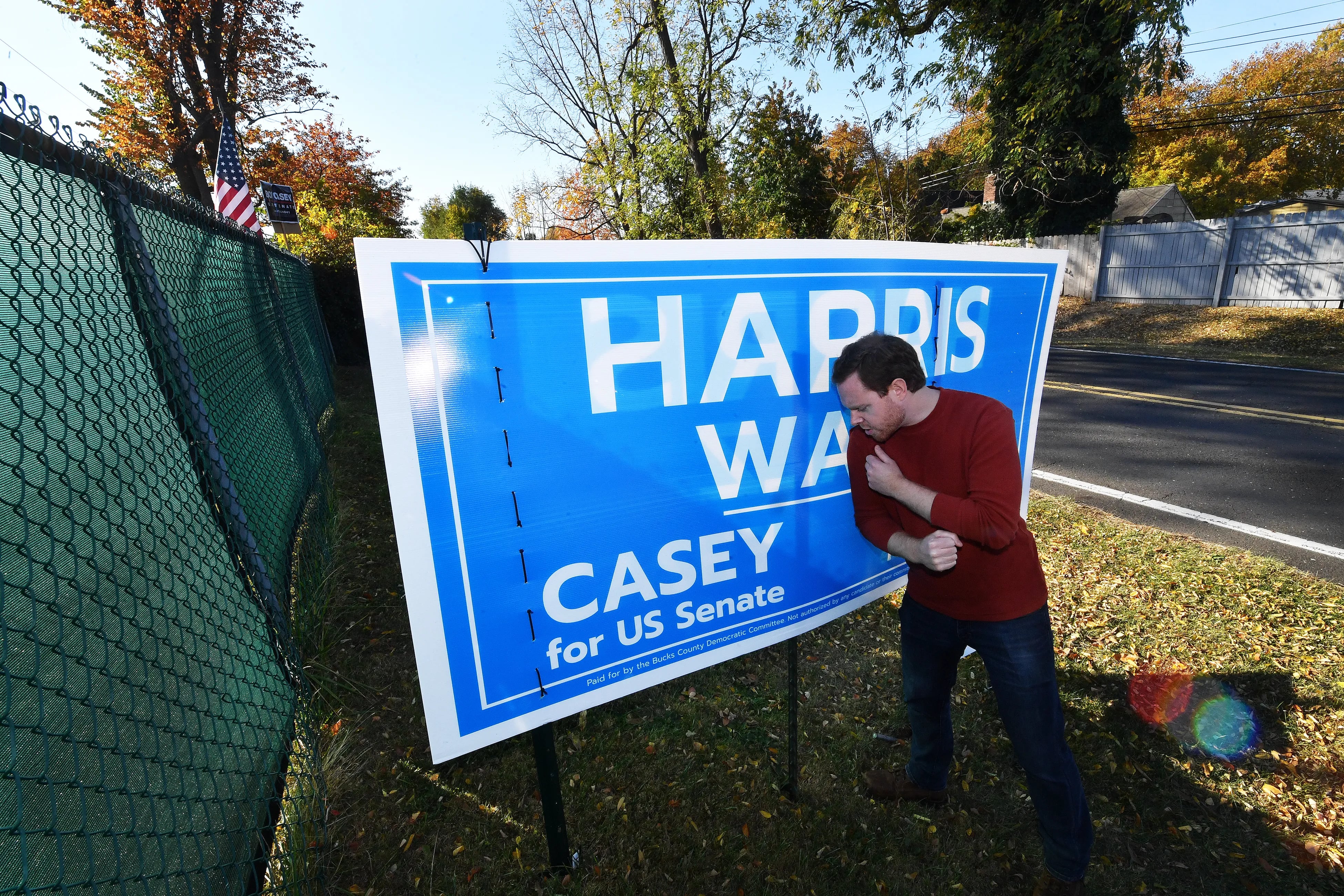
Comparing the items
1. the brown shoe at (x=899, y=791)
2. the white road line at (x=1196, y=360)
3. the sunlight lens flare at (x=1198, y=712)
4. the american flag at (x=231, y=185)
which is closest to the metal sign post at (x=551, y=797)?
the brown shoe at (x=899, y=791)

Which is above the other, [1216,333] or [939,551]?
[939,551]

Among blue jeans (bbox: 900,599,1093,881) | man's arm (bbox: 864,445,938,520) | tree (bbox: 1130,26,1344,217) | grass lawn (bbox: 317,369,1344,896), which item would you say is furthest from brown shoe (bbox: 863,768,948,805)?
tree (bbox: 1130,26,1344,217)

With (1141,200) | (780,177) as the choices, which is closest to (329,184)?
(780,177)

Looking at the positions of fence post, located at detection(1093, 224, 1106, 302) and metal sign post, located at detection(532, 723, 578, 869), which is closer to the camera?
metal sign post, located at detection(532, 723, 578, 869)

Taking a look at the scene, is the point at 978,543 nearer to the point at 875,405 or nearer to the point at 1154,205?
the point at 875,405

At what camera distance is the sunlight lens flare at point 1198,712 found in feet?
9.53

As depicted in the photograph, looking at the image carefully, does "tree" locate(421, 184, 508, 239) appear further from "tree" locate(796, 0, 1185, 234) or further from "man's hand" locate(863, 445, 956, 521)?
"man's hand" locate(863, 445, 956, 521)

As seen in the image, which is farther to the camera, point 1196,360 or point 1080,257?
point 1080,257

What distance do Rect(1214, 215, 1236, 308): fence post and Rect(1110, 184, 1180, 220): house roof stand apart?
20355mm

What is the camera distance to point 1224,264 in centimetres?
1736

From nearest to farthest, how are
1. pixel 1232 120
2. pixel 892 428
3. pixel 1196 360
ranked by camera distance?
pixel 892 428, pixel 1196 360, pixel 1232 120

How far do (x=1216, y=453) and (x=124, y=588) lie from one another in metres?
9.10

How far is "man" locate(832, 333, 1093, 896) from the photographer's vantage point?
206 centimetres

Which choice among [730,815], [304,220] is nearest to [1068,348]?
[730,815]
